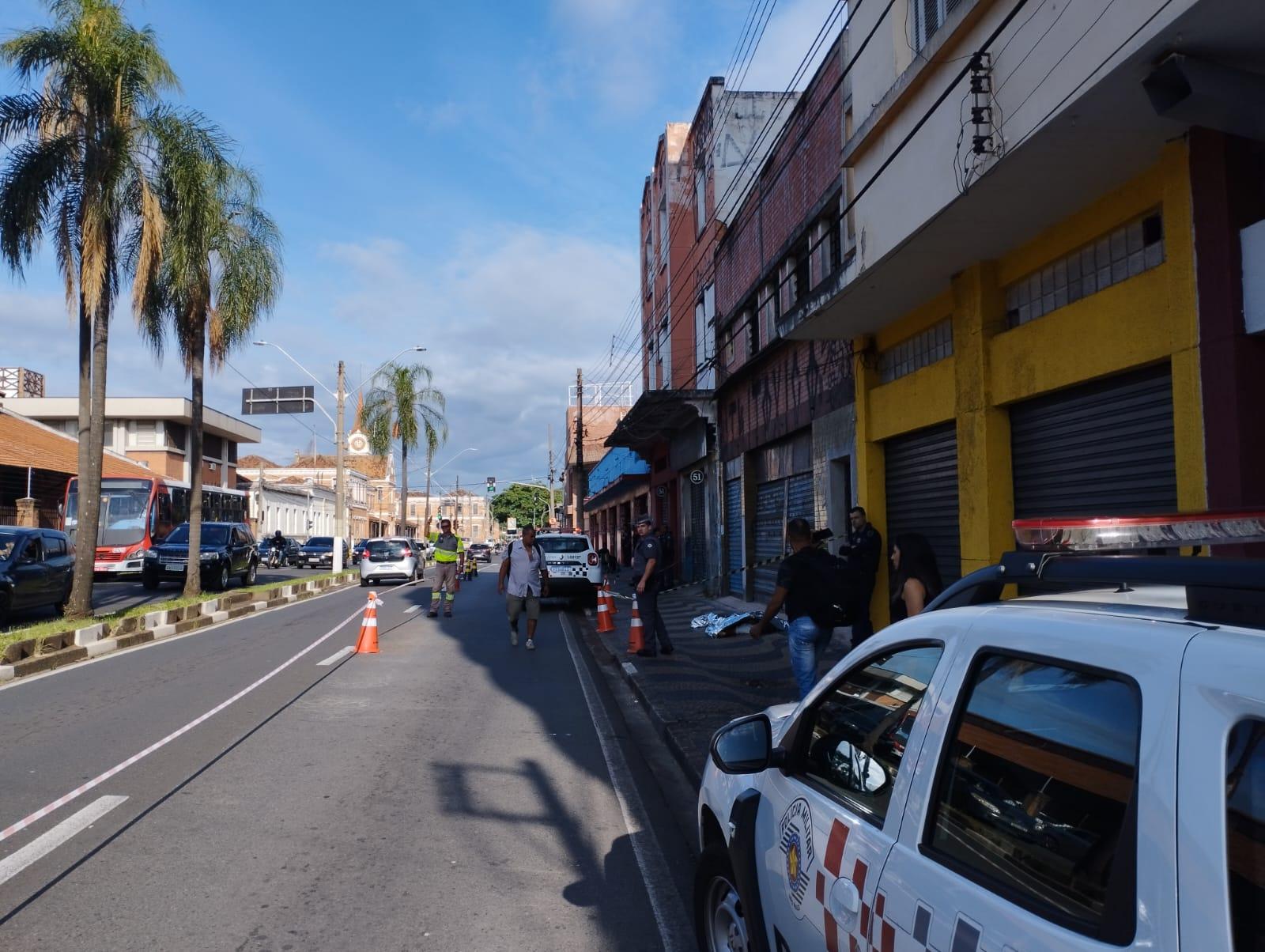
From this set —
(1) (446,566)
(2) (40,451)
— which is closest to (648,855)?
(1) (446,566)

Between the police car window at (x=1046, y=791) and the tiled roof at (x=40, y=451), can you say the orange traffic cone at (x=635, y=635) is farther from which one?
the tiled roof at (x=40, y=451)

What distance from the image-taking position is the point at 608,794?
6484mm

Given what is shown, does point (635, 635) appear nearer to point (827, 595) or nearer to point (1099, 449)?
point (827, 595)

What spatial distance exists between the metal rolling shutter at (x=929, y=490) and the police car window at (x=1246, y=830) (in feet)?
32.9

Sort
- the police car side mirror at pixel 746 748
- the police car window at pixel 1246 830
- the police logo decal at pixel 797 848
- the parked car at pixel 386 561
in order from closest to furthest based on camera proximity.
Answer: the police car window at pixel 1246 830 < the police logo decal at pixel 797 848 < the police car side mirror at pixel 746 748 < the parked car at pixel 386 561

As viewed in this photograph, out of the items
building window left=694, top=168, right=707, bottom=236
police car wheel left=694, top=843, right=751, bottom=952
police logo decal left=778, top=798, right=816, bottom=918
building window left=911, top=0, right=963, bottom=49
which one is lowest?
police car wheel left=694, top=843, right=751, bottom=952

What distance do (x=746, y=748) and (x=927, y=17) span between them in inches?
364

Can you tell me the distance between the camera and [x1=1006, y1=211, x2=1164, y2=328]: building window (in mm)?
7781

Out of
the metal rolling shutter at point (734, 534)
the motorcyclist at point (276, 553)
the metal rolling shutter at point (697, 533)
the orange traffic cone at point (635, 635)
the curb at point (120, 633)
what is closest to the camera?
the curb at point (120, 633)

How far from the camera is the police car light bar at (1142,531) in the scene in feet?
6.69

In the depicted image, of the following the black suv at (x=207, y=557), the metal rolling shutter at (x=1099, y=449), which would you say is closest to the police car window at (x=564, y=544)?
the black suv at (x=207, y=557)

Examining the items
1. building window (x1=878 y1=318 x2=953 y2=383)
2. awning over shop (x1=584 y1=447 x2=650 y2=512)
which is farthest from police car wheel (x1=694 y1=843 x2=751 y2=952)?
awning over shop (x1=584 y1=447 x2=650 y2=512)

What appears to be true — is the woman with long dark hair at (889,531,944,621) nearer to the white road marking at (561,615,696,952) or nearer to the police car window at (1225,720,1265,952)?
the white road marking at (561,615,696,952)

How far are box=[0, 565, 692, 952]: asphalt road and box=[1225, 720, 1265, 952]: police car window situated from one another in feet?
10.1
